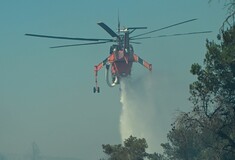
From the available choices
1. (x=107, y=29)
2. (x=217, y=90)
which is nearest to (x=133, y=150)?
(x=217, y=90)

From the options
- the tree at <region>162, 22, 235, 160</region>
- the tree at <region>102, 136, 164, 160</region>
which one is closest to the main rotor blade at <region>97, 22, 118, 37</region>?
the tree at <region>102, 136, 164, 160</region>

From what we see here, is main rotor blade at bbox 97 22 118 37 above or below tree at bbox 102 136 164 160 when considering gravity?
above

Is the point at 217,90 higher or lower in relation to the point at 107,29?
lower

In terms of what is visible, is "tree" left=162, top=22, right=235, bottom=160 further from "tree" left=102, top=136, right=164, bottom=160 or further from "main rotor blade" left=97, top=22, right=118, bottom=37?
"main rotor blade" left=97, top=22, right=118, bottom=37

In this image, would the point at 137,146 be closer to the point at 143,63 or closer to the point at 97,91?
the point at 97,91

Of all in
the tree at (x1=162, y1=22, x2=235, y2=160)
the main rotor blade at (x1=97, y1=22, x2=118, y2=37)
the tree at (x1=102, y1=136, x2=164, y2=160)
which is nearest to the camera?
the tree at (x1=162, y1=22, x2=235, y2=160)

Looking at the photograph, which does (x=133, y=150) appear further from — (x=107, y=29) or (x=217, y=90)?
(x=107, y=29)

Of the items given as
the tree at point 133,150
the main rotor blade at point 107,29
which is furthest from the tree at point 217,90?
the main rotor blade at point 107,29

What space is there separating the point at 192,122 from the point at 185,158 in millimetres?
30669

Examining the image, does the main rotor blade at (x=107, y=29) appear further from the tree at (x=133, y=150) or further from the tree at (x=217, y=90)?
the tree at (x=217, y=90)

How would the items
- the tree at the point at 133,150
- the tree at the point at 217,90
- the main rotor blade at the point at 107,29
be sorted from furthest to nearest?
the main rotor blade at the point at 107,29 → the tree at the point at 133,150 → the tree at the point at 217,90

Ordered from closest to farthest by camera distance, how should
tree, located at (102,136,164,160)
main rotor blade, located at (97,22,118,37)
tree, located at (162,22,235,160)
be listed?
tree, located at (162,22,235,160) → tree, located at (102,136,164,160) → main rotor blade, located at (97,22,118,37)

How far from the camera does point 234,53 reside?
136ft

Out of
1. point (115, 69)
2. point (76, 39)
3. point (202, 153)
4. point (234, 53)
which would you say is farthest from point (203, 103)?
point (115, 69)
